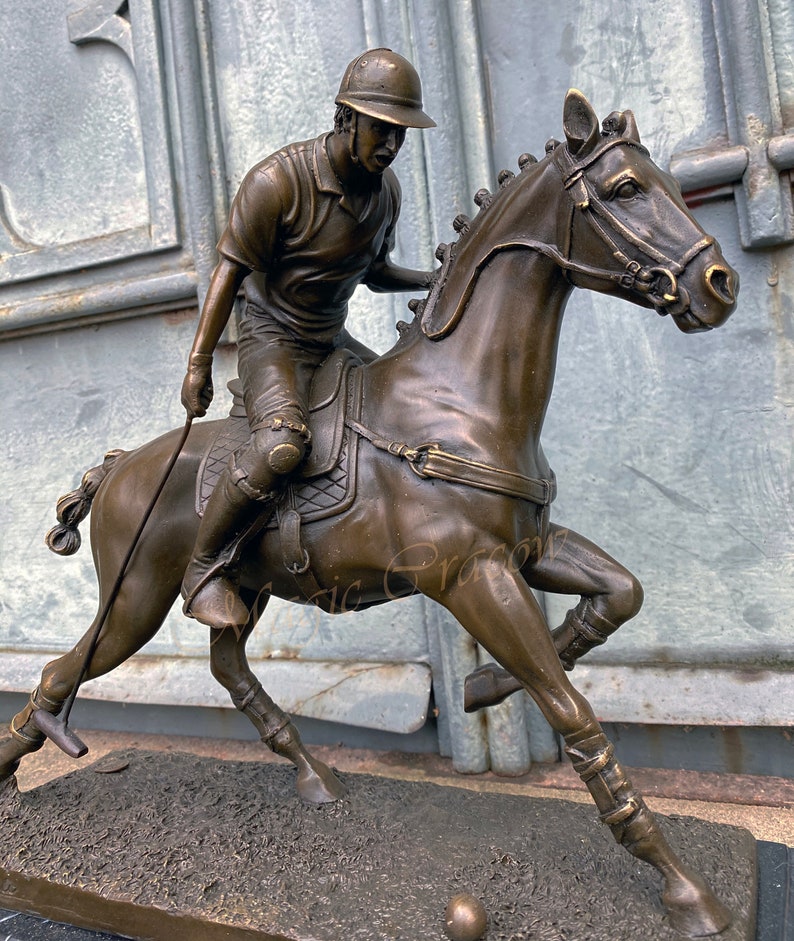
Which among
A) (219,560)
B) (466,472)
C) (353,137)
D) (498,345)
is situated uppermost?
(353,137)

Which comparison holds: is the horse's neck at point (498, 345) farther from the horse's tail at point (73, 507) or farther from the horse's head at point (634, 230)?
the horse's tail at point (73, 507)

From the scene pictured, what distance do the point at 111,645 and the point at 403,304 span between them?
1.87 metres

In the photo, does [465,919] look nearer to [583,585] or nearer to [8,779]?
[583,585]

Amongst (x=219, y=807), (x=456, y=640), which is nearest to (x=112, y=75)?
(x=456, y=640)

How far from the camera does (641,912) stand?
183 cm

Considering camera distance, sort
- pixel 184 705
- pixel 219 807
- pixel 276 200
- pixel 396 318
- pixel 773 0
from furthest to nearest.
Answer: pixel 184 705 → pixel 396 318 → pixel 773 0 → pixel 219 807 → pixel 276 200

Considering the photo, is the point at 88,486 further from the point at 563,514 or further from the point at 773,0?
the point at 773,0

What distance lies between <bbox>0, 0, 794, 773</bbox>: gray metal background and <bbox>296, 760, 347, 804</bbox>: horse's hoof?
750 millimetres

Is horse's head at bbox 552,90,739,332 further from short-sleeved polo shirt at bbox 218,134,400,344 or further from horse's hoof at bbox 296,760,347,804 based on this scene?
horse's hoof at bbox 296,760,347,804

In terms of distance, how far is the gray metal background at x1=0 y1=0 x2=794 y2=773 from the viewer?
118 inches

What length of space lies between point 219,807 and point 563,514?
5.80ft

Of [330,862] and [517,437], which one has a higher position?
[517,437]

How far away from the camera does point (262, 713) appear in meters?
2.61

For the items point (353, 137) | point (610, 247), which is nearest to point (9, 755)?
point (353, 137)
